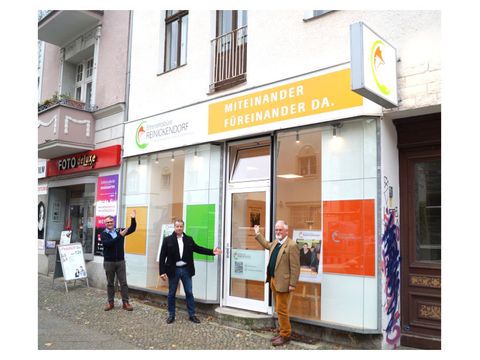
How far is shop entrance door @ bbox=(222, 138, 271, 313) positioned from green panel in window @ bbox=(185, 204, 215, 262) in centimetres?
30

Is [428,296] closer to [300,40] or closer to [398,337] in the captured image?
[398,337]

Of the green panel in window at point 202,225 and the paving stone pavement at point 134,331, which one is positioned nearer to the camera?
the paving stone pavement at point 134,331

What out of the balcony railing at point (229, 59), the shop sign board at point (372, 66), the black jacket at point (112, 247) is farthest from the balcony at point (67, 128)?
the shop sign board at point (372, 66)

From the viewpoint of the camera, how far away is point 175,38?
1038cm

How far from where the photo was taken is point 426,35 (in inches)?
237

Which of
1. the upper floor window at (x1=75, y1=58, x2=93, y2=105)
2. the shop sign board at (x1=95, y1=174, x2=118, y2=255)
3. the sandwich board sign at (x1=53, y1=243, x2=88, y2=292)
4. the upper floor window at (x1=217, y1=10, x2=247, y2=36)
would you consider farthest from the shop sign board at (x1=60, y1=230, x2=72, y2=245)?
the upper floor window at (x1=217, y1=10, x2=247, y2=36)

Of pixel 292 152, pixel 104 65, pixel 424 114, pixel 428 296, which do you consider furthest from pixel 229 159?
pixel 104 65

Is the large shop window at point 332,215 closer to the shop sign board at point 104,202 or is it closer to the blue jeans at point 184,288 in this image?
the blue jeans at point 184,288

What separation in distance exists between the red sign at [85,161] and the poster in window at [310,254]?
5551mm

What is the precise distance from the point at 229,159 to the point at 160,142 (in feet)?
6.09

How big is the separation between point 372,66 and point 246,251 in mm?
3994

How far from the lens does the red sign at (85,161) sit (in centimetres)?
1104

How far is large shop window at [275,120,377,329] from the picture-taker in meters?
6.36

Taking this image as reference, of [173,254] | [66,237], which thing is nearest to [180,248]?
[173,254]
